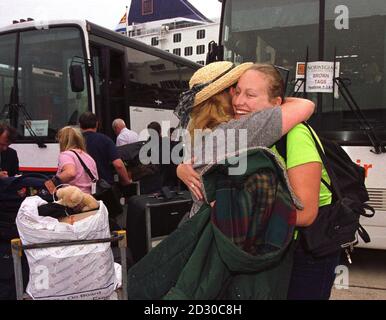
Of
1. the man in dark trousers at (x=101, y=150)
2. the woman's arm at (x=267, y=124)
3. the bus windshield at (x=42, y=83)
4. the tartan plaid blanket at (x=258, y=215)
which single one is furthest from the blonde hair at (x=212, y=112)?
the bus windshield at (x=42, y=83)

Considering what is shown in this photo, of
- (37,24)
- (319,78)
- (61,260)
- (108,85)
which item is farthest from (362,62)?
(37,24)

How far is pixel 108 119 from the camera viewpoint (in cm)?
757

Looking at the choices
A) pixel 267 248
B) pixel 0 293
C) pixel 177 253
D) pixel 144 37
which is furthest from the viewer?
pixel 144 37

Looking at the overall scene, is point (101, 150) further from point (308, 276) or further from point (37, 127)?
point (308, 276)

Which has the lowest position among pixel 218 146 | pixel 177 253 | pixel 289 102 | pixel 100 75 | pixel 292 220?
pixel 177 253

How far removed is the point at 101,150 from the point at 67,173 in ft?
3.64

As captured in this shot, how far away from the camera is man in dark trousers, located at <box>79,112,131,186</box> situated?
5.26 m

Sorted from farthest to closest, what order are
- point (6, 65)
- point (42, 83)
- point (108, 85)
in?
point (108, 85)
point (6, 65)
point (42, 83)

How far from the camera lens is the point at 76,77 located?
21.4 ft

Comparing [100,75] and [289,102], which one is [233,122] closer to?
[289,102]

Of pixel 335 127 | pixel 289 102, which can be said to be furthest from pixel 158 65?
pixel 289 102

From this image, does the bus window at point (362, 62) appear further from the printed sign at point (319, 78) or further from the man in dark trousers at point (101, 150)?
the man in dark trousers at point (101, 150)

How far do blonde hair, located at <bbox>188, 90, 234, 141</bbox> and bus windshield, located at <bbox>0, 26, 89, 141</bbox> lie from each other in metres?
5.36

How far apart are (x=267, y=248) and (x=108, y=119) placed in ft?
21.0
